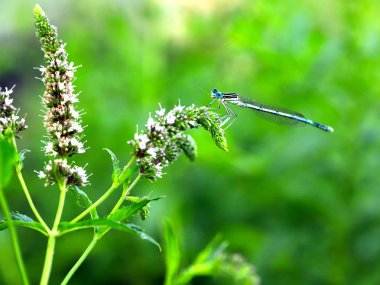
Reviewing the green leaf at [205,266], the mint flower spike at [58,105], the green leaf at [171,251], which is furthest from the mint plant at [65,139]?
the green leaf at [205,266]

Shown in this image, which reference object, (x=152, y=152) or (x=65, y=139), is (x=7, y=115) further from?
(x=152, y=152)

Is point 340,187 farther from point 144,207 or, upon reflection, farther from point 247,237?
point 144,207

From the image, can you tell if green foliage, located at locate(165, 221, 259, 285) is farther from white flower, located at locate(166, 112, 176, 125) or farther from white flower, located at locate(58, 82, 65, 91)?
white flower, located at locate(58, 82, 65, 91)

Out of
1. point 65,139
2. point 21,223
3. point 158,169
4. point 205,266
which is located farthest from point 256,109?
point 21,223

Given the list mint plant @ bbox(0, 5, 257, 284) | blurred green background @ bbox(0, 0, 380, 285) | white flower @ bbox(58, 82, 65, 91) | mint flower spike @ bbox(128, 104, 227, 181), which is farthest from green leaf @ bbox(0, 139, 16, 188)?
blurred green background @ bbox(0, 0, 380, 285)

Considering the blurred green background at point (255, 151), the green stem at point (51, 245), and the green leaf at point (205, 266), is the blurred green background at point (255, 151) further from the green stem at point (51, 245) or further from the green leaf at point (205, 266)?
the green stem at point (51, 245)

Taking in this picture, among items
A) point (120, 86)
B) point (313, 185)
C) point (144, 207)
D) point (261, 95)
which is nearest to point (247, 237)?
point (313, 185)
